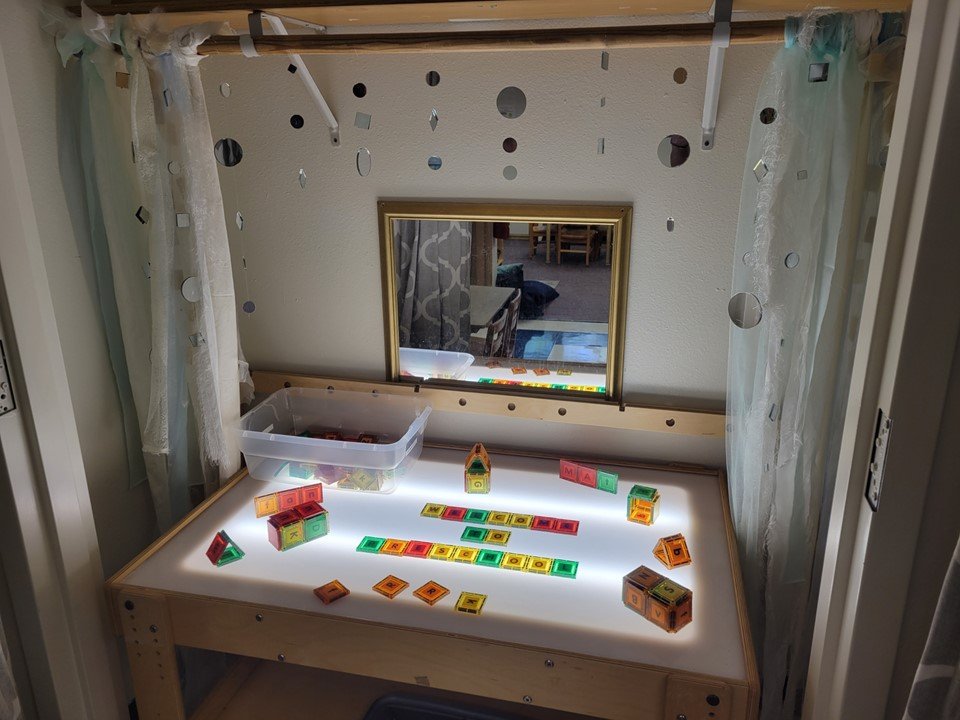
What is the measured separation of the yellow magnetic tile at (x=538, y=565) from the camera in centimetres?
133

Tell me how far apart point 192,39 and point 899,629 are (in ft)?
4.93

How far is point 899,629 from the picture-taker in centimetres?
94

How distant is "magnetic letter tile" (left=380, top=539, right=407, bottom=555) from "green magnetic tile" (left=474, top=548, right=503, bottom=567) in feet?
0.49

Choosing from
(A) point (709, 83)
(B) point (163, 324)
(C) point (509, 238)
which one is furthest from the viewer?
(C) point (509, 238)

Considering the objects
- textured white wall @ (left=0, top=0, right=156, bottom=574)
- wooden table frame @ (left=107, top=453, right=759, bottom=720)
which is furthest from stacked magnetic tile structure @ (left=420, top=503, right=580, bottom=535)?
textured white wall @ (left=0, top=0, right=156, bottom=574)

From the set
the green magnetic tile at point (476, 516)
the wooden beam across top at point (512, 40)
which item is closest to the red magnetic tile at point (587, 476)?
the green magnetic tile at point (476, 516)

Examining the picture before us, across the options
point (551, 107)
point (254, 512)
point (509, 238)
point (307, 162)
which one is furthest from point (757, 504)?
point (307, 162)

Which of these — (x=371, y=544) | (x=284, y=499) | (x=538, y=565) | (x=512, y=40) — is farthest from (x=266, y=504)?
(x=512, y=40)

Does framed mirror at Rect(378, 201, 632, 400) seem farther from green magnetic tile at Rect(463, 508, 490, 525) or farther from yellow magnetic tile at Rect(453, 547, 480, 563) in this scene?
yellow magnetic tile at Rect(453, 547, 480, 563)

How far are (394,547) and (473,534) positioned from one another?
161 mm

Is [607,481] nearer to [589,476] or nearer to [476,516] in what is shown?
[589,476]

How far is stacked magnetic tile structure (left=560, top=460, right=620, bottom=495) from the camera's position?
1602mm

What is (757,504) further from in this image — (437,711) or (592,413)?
(437,711)

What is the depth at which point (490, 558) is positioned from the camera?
137 cm
